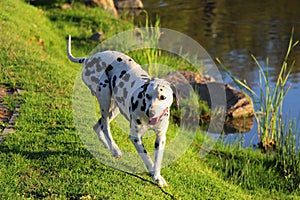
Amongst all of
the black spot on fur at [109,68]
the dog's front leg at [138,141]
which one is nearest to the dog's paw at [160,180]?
the dog's front leg at [138,141]

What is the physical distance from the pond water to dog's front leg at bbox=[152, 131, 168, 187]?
4855 millimetres

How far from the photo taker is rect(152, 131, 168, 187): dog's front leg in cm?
561

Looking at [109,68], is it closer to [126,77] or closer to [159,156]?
[126,77]

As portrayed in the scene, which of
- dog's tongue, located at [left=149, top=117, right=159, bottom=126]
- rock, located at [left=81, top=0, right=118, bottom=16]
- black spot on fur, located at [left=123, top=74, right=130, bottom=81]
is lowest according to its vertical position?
rock, located at [left=81, top=0, right=118, bottom=16]

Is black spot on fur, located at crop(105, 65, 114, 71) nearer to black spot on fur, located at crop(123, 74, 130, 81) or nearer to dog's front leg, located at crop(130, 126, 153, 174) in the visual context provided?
black spot on fur, located at crop(123, 74, 130, 81)

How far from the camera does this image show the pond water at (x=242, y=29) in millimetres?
13423

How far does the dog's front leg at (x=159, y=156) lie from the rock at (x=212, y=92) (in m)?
5.32

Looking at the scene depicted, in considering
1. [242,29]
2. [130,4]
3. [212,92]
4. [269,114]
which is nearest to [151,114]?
[269,114]

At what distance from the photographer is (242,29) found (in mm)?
16656

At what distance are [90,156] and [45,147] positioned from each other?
0.54 metres

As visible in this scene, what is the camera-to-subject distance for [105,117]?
6086 mm

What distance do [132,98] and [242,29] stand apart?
11771mm

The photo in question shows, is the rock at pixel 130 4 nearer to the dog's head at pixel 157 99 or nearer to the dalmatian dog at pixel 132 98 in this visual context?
the dalmatian dog at pixel 132 98

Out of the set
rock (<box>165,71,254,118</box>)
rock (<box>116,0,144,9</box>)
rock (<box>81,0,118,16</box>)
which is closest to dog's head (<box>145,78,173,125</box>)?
rock (<box>165,71,254,118</box>)
